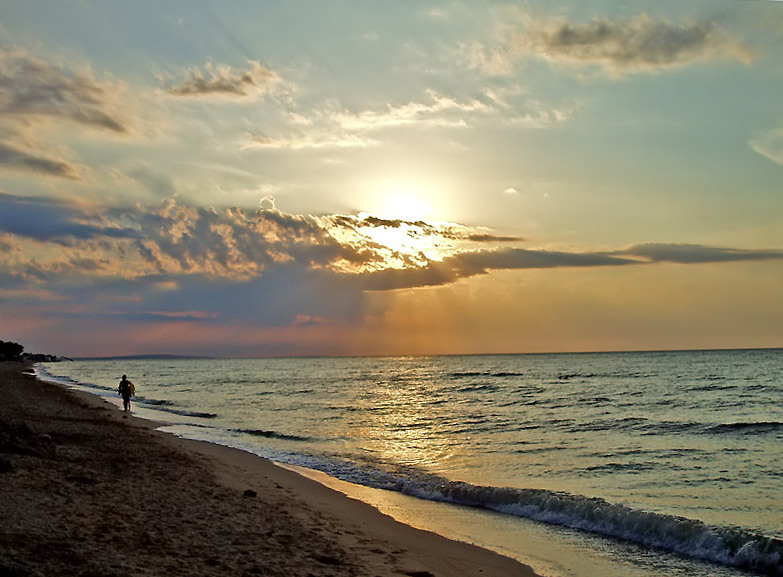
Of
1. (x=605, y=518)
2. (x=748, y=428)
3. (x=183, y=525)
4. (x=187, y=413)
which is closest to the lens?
(x=183, y=525)

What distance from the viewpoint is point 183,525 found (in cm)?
1085

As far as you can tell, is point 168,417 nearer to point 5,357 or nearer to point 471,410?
point 471,410

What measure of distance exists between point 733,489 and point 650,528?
5.80m

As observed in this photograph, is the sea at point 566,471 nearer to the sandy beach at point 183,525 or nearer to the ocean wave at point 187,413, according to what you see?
the ocean wave at point 187,413

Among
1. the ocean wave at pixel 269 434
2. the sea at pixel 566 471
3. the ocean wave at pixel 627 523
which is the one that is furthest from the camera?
the ocean wave at pixel 269 434

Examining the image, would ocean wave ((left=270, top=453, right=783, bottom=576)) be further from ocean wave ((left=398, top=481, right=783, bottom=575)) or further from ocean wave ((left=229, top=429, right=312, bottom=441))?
ocean wave ((left=229, top=429, right=312, bottom=441))

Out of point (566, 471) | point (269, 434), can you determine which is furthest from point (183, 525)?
point (269, 434)

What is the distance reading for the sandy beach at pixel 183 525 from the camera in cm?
841

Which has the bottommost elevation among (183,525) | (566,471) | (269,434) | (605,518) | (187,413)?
(187,413)

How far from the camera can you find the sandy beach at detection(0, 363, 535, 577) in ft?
27.6

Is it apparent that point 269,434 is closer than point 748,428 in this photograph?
No

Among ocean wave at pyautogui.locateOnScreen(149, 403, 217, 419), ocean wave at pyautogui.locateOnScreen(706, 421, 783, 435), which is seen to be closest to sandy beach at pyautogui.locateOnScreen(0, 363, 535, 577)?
ocean wave at pyautogui.locateOnScreen(149, 403, 217, 419)

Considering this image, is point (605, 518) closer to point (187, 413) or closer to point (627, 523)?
point (627, 523)

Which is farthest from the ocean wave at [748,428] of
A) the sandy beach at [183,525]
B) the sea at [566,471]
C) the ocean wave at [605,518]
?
the sandy beach at [183,525]
